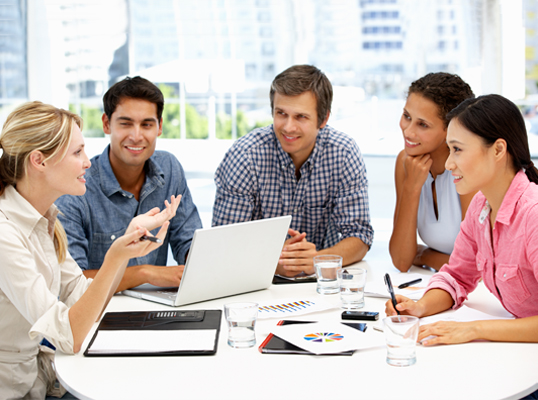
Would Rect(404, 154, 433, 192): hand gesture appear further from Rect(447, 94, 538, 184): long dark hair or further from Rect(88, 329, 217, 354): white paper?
Rect(88, 329, 217, 354): white paper

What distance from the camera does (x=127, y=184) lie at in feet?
7.52

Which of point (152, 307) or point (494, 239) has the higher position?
point (494, 239)

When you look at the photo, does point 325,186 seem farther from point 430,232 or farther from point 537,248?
point 537,248

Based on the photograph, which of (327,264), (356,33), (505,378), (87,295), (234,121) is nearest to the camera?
(505,378)

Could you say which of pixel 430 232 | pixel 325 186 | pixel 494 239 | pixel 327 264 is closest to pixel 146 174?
pixel 325 186

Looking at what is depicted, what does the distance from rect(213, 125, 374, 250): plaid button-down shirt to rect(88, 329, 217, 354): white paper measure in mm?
993

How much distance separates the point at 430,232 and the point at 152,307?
1.24 metres

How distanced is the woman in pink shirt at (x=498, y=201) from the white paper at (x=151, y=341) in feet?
1.74

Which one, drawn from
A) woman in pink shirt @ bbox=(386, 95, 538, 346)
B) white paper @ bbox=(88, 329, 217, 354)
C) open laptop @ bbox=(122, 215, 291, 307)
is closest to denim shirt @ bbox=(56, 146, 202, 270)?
open laptop @ bbox=(122, 215, 291, 307)

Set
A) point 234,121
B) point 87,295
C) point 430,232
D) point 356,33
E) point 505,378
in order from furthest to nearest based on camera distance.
→ point 234,121 → point 356,33 → point 430,232 → point 87,295 → point 505,378

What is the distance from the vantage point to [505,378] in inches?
44.4

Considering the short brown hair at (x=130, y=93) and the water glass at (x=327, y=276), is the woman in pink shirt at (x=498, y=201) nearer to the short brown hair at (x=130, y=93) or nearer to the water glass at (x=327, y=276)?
the water glass at (x=327, y=276)

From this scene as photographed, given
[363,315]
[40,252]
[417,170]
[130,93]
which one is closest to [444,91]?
[417,170]

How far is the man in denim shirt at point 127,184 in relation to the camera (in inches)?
84.1
